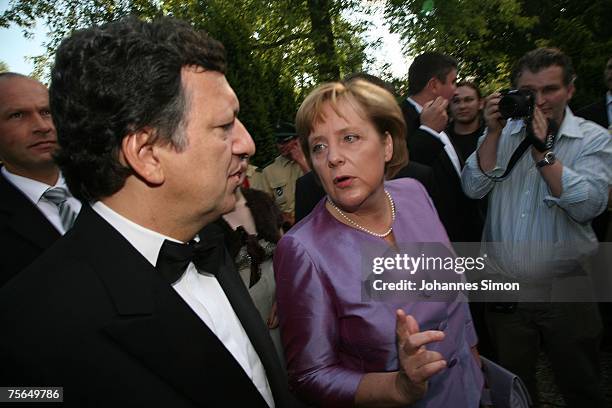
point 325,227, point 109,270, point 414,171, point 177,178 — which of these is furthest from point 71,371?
point 414,171

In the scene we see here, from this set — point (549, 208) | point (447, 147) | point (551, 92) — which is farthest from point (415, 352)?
point (447, 147)

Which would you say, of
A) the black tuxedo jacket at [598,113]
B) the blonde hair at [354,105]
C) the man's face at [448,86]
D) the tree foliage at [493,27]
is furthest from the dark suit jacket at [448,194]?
the tree foliage at [493,27]

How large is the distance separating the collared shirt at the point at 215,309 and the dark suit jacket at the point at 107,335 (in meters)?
0.07

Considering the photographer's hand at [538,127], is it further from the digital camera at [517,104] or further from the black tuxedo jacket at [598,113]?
the black tuxedo jacket at [598,113]

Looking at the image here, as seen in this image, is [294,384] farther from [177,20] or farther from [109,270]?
[177,20]

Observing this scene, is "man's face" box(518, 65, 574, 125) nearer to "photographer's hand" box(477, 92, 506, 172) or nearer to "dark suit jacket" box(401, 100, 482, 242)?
"photographer's hand" box(477, 92, 506, 172)

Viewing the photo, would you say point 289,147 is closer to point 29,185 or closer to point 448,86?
point 448,86

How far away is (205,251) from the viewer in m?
1.59

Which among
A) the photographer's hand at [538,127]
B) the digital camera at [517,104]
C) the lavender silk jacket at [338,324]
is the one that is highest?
the digital camera at [517,104]

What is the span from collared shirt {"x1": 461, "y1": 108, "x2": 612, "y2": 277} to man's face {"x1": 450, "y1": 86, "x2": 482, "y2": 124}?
6.12ft

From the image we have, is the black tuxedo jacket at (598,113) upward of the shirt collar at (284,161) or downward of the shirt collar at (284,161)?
upward

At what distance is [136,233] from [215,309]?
Result: 372mm

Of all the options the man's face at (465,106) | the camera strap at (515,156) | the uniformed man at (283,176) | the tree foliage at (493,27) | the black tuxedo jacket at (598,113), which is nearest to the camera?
the camera strap at (515,156)

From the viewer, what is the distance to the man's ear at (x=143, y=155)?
1360 millimetres
